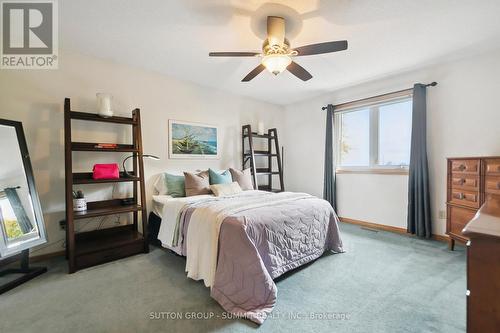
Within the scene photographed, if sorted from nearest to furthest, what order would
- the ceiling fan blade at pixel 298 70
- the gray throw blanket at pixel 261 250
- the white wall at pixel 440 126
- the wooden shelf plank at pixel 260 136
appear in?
the gray throw blanket at pixel 261 250 < the ceiling fan blade at pixel 298 70 < the white wall at pixel 440 126 < the wooden shelf plank at pixel 260 136

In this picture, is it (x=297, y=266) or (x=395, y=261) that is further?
(x=395, y=261)

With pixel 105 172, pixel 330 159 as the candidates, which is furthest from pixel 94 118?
pixel 330 159

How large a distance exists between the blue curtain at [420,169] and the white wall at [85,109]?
306 cm

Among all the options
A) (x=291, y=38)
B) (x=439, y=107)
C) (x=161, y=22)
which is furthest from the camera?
(x=439, y=107)

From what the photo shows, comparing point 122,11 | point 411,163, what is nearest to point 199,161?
point 122,11

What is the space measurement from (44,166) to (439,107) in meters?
4.93

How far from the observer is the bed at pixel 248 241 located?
1631mm

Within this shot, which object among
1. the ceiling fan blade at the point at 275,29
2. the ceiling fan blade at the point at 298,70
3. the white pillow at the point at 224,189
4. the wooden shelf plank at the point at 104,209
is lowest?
the wooden shelf plank at the point at 104,209

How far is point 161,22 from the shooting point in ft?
6.73

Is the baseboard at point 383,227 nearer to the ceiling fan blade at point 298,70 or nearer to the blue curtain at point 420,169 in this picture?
the blue curtain at point 420,169

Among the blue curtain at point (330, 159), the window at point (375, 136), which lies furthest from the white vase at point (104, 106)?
the window at point (375, 136)

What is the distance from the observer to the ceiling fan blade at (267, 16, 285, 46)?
6.17 feet

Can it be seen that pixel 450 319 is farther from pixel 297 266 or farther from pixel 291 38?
pixel 291 38

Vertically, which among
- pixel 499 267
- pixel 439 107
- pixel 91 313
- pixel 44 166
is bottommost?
pixel 91 313
